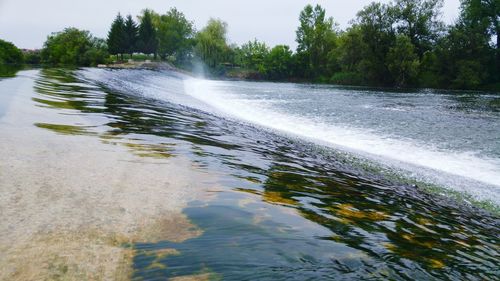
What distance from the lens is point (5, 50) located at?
61.8 m

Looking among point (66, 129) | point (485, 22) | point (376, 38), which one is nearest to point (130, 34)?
point (376, 38)

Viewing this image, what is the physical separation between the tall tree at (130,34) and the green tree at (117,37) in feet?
2.54

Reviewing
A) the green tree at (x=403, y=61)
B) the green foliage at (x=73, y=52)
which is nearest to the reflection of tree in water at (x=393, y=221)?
the green tree at (x=403, y=61)

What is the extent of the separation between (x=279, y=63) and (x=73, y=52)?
137ft

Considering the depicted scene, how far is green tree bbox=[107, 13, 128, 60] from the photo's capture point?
77062 mm

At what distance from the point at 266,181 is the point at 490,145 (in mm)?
7738

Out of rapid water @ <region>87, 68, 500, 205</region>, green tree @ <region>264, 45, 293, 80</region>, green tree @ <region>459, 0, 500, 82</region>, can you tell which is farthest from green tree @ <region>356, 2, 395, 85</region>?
rapid water @ <region>87, 68, 500, 205</region>

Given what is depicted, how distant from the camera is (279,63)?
7981 centimetres

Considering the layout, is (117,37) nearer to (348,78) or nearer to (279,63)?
(279,63)

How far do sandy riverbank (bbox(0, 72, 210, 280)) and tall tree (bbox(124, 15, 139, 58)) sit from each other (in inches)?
3162

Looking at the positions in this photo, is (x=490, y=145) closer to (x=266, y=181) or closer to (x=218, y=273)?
(x=266, y=181)

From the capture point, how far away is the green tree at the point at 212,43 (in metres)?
83.9

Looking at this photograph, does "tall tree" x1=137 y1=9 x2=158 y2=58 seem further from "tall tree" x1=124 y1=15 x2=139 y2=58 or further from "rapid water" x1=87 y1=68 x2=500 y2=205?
"rapid water" x1=87 y1=68 x2=500 y2=205

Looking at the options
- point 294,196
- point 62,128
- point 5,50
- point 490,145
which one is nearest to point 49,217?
point 294,196
